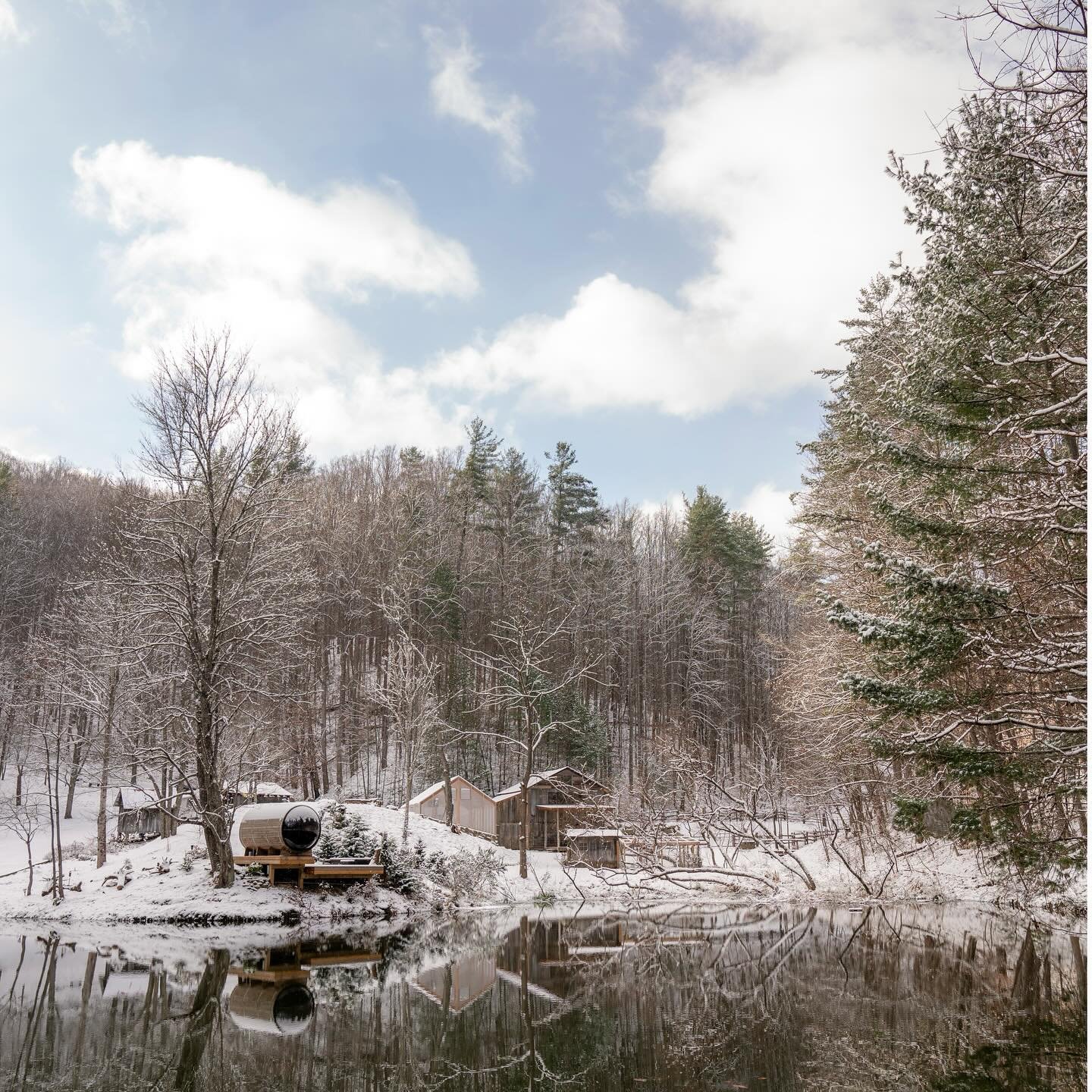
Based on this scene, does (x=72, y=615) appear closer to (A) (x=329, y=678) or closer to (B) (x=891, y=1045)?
(A) (x=329, y=678)

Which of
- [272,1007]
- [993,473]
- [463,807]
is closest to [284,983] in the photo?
[272,1007]

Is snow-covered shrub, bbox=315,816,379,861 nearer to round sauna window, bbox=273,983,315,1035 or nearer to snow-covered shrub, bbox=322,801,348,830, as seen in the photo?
snow-covered shrub, bbox=322,801,348,830

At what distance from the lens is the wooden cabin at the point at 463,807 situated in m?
29.0

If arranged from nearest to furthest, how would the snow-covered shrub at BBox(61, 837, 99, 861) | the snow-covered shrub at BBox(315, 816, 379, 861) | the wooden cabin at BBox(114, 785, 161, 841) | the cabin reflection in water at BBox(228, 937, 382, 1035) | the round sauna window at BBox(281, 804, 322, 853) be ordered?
the cabin reflection in water at BBox(228, 937, 382, 1035), the round sauna window at BBox(281, 804, 322, 853), the snow-covered shrub at BBox(315, 816, 379, 861), the snow-covered shrub at BBox(61, 837, 99, 861), the wooden cabin at BBox(114, 785, 161, 841)

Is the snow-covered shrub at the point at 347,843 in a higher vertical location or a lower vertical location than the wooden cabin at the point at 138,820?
higher

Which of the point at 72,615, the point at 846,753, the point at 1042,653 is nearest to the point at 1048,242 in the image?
the point at 1042,653

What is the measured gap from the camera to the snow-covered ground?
16.8m

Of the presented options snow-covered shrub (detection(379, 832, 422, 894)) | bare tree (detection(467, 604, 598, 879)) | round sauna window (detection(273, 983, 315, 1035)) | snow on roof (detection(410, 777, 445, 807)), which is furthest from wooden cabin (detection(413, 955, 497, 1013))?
bare tree (detection(467, 604, 598, 879))

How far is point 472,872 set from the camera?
21.1m

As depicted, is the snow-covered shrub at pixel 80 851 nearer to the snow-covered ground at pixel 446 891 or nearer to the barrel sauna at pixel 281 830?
the snow-covered ground at pixel 446 891

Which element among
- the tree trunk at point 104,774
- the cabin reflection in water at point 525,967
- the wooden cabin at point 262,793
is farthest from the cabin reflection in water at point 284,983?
the wooden cabin at point 262,793

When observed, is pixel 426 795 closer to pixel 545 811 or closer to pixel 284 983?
pixel 545 811

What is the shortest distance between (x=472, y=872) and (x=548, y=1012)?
13.1m

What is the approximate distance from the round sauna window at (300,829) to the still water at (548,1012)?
125 inches
